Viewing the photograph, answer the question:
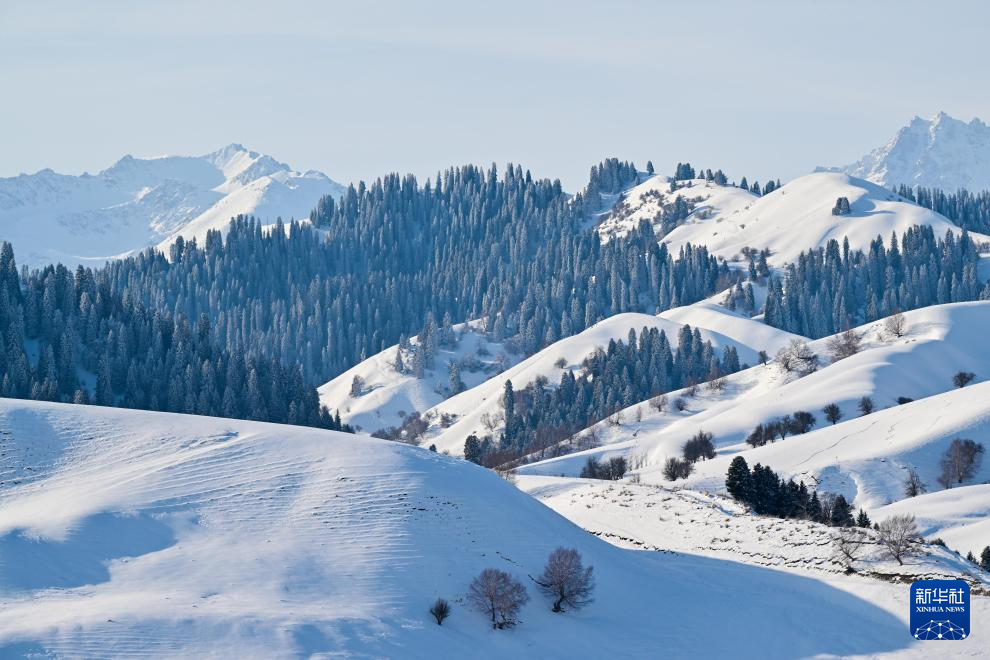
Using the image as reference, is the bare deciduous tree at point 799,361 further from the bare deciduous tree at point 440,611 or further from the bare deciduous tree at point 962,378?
the bare deciduous tree at point 440,611

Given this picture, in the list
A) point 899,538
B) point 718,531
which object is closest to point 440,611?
point 899,538

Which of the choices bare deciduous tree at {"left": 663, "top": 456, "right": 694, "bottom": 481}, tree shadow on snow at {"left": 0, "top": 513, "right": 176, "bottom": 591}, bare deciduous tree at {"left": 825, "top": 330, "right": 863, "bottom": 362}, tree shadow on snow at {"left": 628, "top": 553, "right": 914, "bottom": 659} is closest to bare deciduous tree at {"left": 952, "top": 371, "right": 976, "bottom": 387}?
bare deciduous tree at {"left": 825, "top": 330, "right": 863, "bottom": 362}

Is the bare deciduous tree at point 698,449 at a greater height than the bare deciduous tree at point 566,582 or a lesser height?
greater

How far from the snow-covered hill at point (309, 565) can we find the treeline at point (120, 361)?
87.8 meters

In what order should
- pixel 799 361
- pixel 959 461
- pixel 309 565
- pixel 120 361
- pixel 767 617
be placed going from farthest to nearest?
pixel 799 361, pixel 120 361, pixel 959 461, pixel 767 617, pixel 309 565

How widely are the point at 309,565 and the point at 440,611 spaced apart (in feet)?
23.9

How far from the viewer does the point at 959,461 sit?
11738cm

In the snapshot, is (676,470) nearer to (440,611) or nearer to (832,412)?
(832,412)

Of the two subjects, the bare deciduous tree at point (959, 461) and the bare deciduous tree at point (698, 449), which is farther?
the bare deciduous tree at point (698, 449)

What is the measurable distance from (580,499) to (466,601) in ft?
140

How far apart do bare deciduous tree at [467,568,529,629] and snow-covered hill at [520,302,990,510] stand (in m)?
55.6

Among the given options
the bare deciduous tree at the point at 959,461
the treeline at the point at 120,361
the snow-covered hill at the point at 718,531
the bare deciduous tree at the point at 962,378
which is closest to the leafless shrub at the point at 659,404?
the bare deciduous tree at the point at 962,378

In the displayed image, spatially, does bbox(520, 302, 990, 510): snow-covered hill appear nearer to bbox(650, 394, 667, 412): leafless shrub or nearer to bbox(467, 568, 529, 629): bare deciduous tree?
bbox(650, 394, 667, 412): leafless shrub

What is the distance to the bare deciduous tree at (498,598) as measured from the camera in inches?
2395
